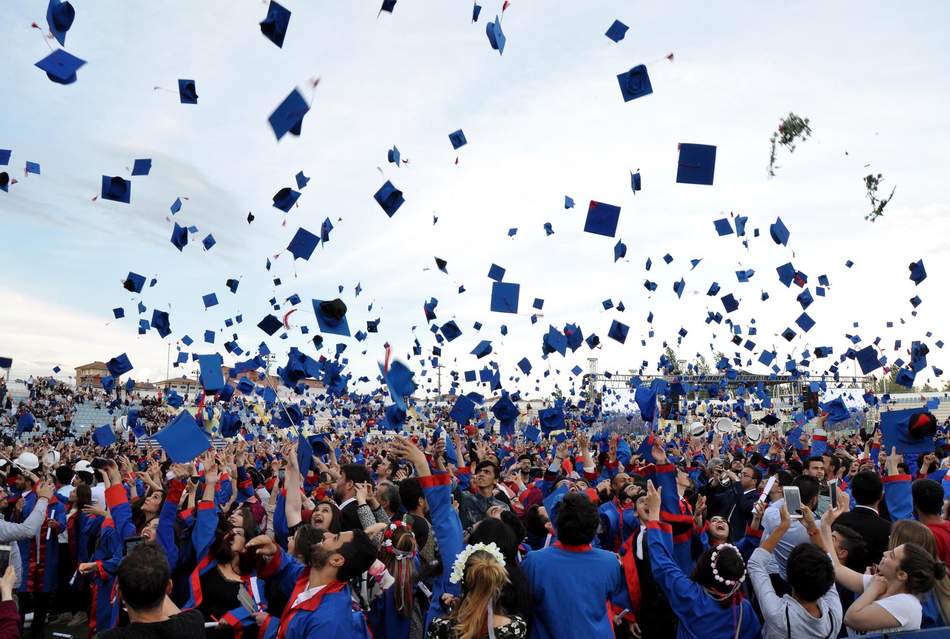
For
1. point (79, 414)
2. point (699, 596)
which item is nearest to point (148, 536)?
point (699, 596)

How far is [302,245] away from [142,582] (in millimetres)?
8131

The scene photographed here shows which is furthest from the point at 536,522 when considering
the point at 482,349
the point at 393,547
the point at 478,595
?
the point at 482,349

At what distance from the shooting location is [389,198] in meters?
10.9

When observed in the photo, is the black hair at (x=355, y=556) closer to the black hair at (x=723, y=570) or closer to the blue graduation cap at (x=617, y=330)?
the black hair at (x=723, y=570)

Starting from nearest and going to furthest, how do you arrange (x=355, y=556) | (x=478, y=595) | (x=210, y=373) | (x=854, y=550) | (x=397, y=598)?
1. (x=478, y=595)
2. (x=355, y=556)
3. (x=854, y=550)
4. (x=397, y=598)
5. (x=210, y=373)

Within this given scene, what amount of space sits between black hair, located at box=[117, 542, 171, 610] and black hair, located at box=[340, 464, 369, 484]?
244 cm

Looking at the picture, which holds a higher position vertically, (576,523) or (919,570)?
(576,523)

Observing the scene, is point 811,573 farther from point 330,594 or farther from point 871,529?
point 330,594

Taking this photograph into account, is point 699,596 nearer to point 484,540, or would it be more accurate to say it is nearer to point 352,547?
point 484,540

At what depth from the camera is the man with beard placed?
10.5 ft

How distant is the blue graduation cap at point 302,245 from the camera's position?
34.4 ft

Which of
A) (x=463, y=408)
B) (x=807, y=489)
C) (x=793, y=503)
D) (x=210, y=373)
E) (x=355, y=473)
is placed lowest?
(x=807, y=489)

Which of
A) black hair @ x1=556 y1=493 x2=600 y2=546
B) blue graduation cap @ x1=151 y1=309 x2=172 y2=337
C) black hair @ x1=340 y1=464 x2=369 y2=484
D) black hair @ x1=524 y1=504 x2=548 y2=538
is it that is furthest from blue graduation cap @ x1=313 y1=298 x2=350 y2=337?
Result: blue graduation cap @ x1=151 y1=309 x2=172 y2=337

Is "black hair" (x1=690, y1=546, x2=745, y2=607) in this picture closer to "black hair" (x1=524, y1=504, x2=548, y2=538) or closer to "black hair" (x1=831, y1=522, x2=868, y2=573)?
"black hair" (x1=831, y1=522, x2=868, y2=573)
